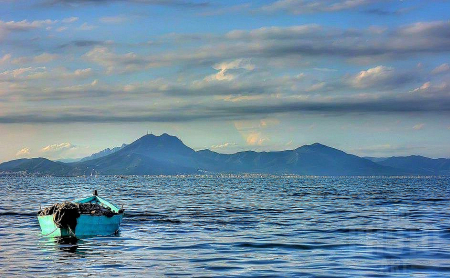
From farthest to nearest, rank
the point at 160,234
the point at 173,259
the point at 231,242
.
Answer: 1. the point at 160,234
2. the point at 231,242
3. the point at 173,259

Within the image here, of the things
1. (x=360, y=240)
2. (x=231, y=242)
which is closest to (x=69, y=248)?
(x=231, y=242)

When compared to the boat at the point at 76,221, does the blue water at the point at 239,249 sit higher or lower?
lower

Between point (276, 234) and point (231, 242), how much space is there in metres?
8.49

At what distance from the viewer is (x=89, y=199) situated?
75188 millimetres

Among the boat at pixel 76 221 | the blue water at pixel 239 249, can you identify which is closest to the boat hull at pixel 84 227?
the boat at pixel 76 221

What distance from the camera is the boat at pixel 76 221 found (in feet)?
182

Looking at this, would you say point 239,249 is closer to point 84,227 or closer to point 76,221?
point 84,227

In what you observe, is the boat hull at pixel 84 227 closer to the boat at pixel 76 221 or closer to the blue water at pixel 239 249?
the boat at pixel 76 221

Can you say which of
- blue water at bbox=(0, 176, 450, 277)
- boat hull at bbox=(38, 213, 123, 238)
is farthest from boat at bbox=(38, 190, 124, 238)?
blue water at bbox=(0, 176, 450, 277)

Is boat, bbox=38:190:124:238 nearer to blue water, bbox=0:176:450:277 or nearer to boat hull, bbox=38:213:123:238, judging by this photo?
boat hull, bbox=38:213:123:238

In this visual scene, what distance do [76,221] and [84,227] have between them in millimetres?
1232

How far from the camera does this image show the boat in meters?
55.5

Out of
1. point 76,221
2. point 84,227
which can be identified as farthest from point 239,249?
point 76,221

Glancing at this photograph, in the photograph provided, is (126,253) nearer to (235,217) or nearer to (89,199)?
(89,199)
